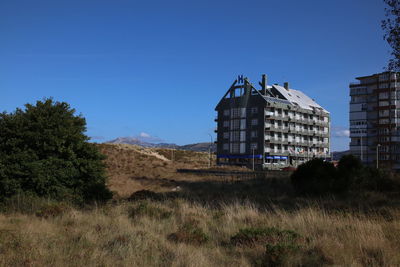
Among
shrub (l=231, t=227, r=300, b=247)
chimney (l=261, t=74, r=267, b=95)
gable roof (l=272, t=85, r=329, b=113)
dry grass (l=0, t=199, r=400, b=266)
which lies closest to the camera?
dry grass (l=0, t=199, r=400, b=266)

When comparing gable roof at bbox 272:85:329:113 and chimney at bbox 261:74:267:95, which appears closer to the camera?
chimney at bbox 261:74:267:95

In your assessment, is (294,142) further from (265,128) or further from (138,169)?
(138,169)

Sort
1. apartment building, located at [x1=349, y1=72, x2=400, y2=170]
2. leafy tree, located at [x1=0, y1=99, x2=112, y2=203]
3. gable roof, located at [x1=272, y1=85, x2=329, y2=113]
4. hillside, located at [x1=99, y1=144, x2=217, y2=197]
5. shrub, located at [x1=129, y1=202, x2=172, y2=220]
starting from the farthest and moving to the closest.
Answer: gable roof, located at [x1=272, y1=85, x2=329, y2=113]
apartment building, located at [x1=349, y1=72, x2=400, y2=170]
hillside, located at [x1=99, y1=144, x2=217, y2=197]
leafy tree, located at [x1=0, y1=99, x2=112, y2=203]
shrub, located at [x1=129, y1=202, x2=172, y2=220]

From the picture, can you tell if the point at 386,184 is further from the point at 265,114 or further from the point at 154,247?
the point at 265,114

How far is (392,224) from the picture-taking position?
9211mm

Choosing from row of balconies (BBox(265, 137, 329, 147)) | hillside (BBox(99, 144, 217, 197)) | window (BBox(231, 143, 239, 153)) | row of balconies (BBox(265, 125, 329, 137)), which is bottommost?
hillside (BBox(99, 144, 217, 197))

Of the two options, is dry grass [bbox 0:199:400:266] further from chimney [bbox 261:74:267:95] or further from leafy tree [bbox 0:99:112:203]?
chimney [bbox 261:74:267:95]

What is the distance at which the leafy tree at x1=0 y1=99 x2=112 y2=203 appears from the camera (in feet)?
55.7

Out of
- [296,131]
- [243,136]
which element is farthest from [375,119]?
[243,136]

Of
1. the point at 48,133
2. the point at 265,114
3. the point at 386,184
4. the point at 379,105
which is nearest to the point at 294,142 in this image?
the point at 265,114

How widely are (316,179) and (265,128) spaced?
67.9 metres

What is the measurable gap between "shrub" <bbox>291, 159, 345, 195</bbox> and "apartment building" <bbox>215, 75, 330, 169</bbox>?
60601 millimetres

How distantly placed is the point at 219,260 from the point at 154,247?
153 centimetres

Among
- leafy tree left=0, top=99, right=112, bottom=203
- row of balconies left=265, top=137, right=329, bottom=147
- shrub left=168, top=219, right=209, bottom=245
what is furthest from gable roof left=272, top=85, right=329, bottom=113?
shrub left=168, top=219, right=209, bottom=245
